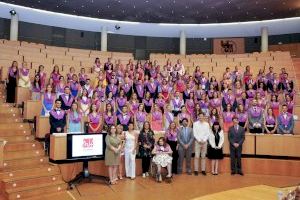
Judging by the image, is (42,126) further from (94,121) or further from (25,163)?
(94,121)

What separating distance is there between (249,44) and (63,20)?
9.89 metres

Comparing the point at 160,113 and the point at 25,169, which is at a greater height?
the point at 160,113

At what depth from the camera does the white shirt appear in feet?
24.3

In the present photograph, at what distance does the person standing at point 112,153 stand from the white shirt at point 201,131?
2023 mm

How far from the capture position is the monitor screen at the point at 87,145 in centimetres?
598

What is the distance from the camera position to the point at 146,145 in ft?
22.9

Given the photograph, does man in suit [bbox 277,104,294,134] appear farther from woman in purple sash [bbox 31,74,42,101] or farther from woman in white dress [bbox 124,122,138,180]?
woman in purple sash [bbox 31,74,42,101]

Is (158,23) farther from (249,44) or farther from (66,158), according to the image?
(66,158)

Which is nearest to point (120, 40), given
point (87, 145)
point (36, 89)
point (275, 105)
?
point (36, 89)

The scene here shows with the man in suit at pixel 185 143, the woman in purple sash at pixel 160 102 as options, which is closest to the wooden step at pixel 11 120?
the woman in purple sash at pixel 160 102

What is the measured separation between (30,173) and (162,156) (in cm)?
265

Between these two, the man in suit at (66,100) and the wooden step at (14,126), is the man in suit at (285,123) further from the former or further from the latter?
the wooden step at (14,126)

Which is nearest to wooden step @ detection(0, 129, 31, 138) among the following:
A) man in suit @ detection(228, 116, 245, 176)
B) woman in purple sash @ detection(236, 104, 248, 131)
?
man in suit @ detection(228, 116, 245, 176)

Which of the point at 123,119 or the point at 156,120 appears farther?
the point at 156,120
